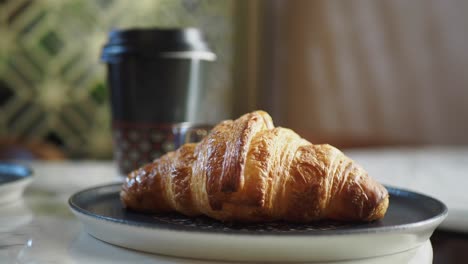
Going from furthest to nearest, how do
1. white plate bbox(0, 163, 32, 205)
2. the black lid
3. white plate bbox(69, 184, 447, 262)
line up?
the black lid, white plate bbox(0, 163, 32, 205), white plate bbox(69, 184, 447, 262)

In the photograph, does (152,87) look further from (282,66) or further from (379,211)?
(282,66)

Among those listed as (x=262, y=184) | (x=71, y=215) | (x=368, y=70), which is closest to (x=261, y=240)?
(x=262, y=184)

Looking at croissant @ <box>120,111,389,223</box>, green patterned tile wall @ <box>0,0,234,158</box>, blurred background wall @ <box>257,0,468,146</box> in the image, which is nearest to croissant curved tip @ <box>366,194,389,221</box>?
croissant @ <box>120,111,389,223</box>

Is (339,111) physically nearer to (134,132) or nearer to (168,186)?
(134,132)

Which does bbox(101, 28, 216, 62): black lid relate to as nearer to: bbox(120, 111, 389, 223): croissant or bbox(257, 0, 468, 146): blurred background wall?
bbox(120, 111, 389, 223): croissant

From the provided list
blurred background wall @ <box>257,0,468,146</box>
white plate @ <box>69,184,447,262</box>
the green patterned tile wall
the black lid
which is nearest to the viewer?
white plate @ <box>69,184,447,262</box>

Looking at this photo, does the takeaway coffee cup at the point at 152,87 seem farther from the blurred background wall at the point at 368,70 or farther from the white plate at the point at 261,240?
the blurred background wall at the point at 368,70

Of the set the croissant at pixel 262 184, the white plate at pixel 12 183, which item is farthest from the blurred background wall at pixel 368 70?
the croissant at pixel 262 184
